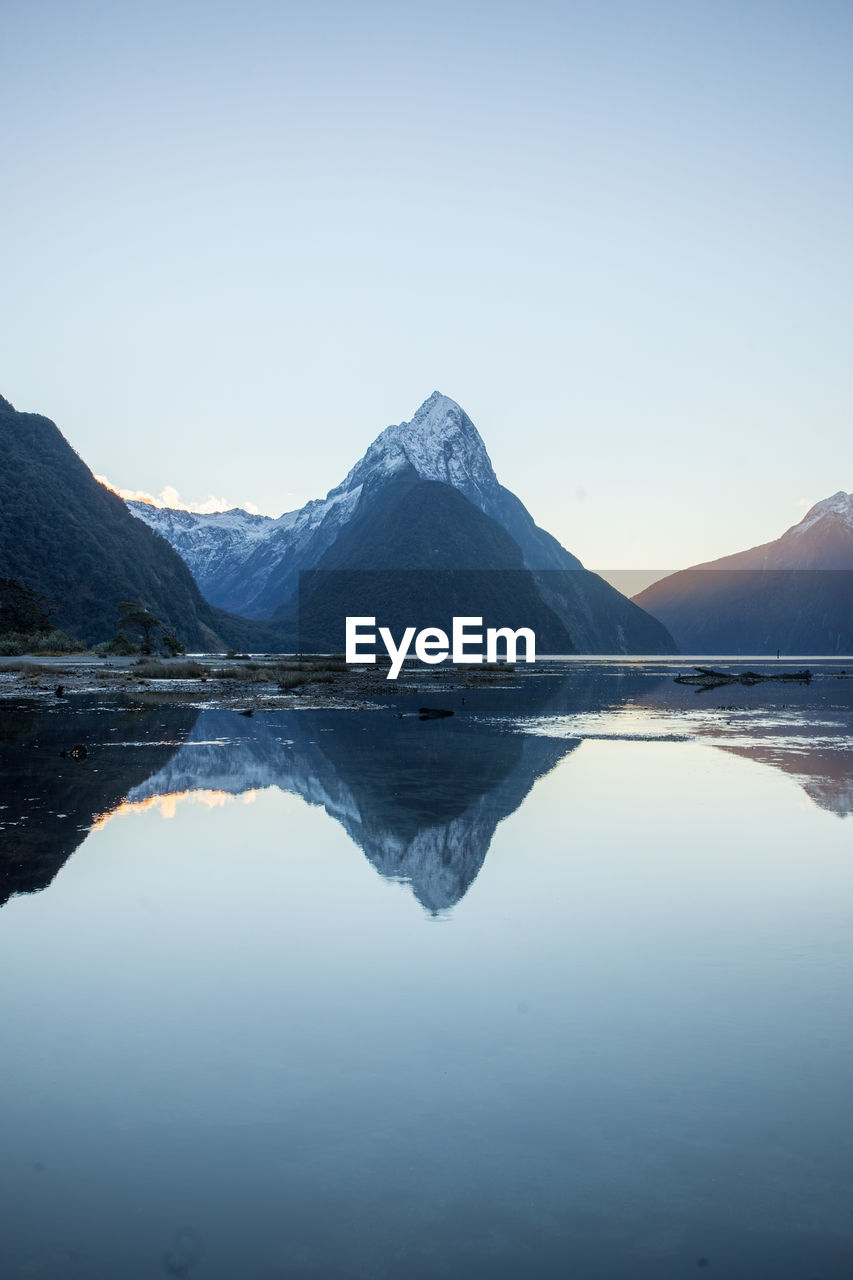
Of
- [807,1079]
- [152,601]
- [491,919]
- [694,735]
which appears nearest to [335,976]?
[491,919]

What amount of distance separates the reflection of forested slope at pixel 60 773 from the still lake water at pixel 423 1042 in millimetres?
144

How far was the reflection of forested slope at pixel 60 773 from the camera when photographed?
48.7ft

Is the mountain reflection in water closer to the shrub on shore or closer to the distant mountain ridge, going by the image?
the shrub on shore

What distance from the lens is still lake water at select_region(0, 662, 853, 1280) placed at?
5.18 meters

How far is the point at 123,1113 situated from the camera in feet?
21.2

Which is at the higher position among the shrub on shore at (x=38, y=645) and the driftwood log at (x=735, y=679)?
the shrub on shore at (x=38, y=645)

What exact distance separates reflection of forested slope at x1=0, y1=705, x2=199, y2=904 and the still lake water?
0.14 m

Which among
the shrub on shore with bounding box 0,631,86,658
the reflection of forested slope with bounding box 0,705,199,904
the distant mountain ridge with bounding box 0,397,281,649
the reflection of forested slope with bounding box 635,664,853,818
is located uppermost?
the distant mountain ridge with bounding box 0,397,281,649

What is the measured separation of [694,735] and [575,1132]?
34.0 m

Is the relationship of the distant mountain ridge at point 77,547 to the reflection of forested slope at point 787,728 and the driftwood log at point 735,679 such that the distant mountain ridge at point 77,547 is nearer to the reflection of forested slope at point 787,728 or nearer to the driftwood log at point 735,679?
the driftwood log at point 735,679

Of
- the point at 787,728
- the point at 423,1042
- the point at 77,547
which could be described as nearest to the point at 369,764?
the point at 423,1042

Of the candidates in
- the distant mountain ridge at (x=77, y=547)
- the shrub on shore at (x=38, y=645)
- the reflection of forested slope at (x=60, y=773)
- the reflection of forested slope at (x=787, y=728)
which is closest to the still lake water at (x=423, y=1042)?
the reflection of forested slope at (x=60, y=773)

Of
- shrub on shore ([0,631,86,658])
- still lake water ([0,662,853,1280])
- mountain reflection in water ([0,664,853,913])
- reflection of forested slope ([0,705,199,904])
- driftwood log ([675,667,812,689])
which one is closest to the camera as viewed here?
still lake water ([0,662,853,1280])

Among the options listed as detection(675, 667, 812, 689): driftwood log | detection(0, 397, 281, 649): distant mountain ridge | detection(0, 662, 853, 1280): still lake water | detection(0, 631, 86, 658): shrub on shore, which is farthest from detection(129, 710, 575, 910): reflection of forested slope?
detection(0, 397, 281, 649): distant mountain ridge
